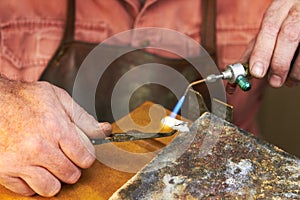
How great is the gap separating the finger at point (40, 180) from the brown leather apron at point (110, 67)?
19.3 inches

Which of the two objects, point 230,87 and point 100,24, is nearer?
point 230,87

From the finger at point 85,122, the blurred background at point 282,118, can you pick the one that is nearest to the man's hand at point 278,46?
the finger at point 85,122

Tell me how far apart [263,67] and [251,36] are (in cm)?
38

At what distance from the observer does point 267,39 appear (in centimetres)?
110

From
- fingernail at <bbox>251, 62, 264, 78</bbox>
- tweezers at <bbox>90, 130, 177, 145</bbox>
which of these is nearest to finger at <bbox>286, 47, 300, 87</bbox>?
fingernail at <bbox>251, 62, 264, 78</bbox>

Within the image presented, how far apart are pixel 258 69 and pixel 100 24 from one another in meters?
0.57

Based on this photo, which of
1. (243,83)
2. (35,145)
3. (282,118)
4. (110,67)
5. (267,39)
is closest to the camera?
(35,145)

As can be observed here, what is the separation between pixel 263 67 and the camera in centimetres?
106

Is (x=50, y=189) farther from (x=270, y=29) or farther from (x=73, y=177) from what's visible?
(x=270, y=29)

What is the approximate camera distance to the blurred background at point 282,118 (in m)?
2.09

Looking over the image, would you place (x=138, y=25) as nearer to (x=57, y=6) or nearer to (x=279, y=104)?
(x=57, y=6)

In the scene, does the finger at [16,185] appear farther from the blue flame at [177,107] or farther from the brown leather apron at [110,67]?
the brown leather apron at [110,67]

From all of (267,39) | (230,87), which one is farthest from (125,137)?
(267,39)

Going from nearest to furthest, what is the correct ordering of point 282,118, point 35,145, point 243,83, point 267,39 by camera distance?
1. point 35,145
2. point 243,83
3. point 267,39
4. point 282,118
